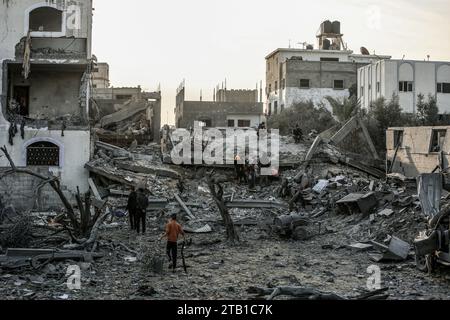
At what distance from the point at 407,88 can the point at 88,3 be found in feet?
79.4

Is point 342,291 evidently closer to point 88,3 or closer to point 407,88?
point 88,3

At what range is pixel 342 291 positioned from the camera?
11.2 meters

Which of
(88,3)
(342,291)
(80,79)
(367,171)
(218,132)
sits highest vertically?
(88,3)

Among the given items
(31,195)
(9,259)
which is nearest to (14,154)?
(31,195)

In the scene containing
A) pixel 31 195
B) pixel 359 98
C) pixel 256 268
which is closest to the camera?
pixel 256 268

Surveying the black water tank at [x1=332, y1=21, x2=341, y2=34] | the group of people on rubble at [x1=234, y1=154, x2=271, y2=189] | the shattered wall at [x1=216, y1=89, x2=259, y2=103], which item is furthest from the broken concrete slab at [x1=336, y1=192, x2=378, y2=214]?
the shattered wall at [x1=216, y1=89, x2=259, y2=103]

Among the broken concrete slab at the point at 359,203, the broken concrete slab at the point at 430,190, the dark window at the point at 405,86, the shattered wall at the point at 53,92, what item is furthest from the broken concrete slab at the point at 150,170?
the dark window at the point at 405,86

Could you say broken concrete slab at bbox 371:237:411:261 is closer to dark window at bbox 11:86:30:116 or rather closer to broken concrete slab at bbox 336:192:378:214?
broken concrete slab at bbox 336:192:378:214

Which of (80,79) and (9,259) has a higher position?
(80,79)

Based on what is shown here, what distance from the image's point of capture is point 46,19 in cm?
2883

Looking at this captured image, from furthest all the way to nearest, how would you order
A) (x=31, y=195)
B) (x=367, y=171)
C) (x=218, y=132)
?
(x=218, y=132) < (x=367, y=171) < (x=31, y=195)

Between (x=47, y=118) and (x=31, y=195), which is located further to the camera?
(x=47, y=118)

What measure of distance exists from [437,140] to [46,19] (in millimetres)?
19597

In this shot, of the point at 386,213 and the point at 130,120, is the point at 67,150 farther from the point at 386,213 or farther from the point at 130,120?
the point at 386,213
